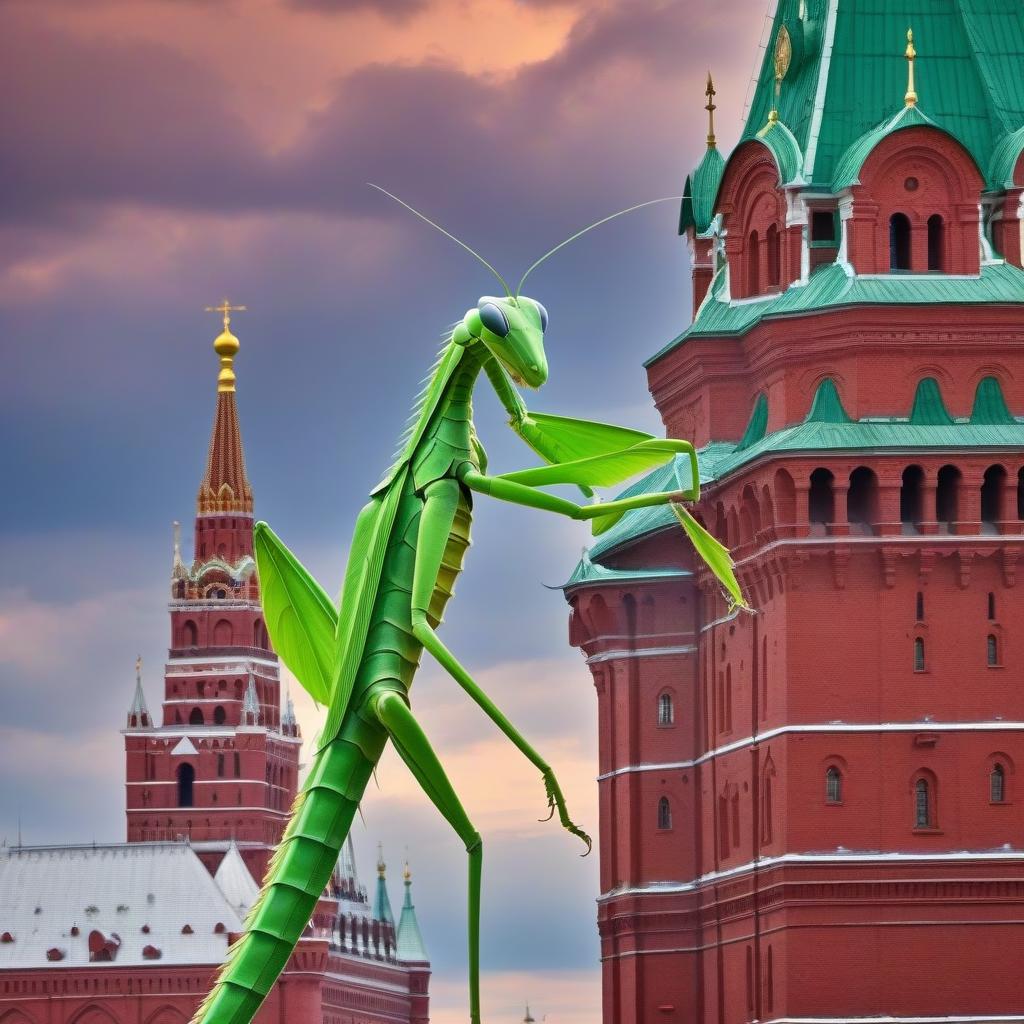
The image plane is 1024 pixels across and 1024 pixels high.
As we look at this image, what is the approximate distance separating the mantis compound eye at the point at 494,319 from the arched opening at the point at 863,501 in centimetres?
4778

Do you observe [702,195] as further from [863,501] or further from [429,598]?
[429,598]

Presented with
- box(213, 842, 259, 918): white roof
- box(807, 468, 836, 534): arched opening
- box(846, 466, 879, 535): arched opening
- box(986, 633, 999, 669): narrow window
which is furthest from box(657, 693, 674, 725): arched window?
box(213, 842, 259, 918): white roof

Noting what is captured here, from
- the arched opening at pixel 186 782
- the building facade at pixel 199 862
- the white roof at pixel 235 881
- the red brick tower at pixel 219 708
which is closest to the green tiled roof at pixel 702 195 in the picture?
the building facade at pixel 199 862

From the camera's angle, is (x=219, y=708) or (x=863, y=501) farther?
(x=219, y=708)

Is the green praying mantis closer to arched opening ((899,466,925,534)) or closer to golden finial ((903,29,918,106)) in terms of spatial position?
arched opening ((899,466,925,534))

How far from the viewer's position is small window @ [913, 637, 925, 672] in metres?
74.6

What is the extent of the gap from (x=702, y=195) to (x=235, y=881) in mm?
93076

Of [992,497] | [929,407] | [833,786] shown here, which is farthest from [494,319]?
[929,407]

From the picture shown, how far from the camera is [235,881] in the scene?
17262 centimetres

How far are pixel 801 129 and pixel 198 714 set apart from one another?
4296 inches

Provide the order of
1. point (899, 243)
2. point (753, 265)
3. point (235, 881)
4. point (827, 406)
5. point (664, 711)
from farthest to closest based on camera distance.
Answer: point (235, 881) < point (664, 711) < point (753, 265) < point (899, 243) < point (827, 406)

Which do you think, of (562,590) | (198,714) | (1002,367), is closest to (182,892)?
(198,714)

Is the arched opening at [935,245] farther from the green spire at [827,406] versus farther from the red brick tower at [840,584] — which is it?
the green spire at [827,406]

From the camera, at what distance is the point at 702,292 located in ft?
280
